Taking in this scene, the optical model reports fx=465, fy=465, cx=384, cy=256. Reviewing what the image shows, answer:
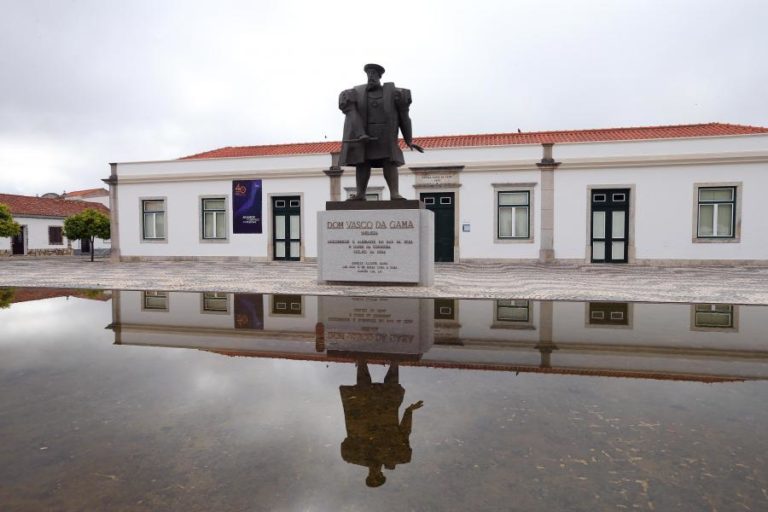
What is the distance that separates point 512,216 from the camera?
54.0 feet

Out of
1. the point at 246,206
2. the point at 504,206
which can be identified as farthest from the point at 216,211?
the point at 504,206

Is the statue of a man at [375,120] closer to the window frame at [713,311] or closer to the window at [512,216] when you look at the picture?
the window frame at [713,311]

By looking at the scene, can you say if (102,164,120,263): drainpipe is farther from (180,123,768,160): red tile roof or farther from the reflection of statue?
the reflection of statue

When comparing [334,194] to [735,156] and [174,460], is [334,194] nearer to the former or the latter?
[735,156]

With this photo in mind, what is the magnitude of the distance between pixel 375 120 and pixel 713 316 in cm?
583

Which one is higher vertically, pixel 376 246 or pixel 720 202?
pixel 720 202

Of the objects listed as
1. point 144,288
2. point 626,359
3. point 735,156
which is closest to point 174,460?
point 626,359

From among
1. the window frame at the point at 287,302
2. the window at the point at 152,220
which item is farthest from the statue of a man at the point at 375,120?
the window at the point at 152,220

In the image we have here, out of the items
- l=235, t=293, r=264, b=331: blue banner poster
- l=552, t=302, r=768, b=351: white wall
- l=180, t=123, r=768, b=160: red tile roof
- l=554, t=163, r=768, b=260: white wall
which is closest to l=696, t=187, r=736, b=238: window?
l=554, t=163, r=768, b=260: white wall

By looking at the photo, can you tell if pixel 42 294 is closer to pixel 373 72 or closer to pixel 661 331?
pixel 373 72

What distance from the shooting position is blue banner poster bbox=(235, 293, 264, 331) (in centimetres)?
474

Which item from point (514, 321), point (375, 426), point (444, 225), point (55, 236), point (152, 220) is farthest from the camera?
point (55, 236)

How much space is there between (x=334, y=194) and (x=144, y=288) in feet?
33.8

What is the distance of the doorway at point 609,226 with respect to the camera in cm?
1574
